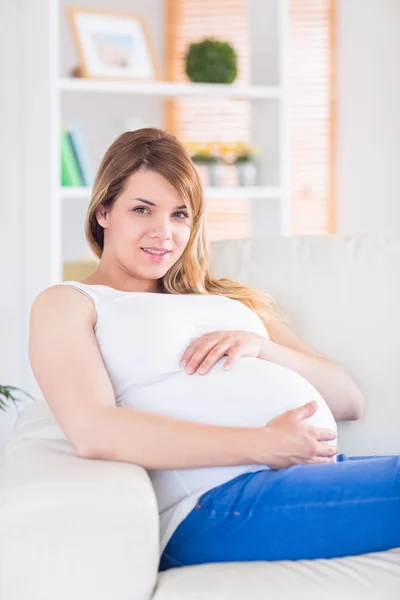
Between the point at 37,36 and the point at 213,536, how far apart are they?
233cm

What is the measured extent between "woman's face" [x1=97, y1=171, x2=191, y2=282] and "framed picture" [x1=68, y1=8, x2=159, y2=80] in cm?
180

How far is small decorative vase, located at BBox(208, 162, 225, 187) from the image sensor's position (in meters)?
3.69

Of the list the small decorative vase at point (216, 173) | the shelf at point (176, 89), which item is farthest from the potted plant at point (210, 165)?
the shelf at point (176, 89)

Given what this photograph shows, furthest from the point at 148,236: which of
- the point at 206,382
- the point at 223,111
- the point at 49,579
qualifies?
the point at 223,111

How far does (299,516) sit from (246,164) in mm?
2439

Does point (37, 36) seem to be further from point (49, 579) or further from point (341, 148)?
point (49, 579)

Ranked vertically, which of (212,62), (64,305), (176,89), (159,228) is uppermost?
(212,62)

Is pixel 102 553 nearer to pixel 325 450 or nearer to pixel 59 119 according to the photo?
pixel 325 450

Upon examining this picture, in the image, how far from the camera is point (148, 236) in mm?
1772

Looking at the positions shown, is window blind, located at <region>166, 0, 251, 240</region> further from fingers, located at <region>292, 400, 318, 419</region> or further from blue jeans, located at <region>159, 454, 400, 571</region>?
blue jeans, located at <region>159, 454, 400, 571</region>

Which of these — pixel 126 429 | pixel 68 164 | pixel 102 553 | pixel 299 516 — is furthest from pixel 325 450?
pixel 68 164

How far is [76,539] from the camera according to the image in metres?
1.25

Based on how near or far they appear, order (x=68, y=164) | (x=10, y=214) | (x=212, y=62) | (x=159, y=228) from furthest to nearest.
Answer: (x=212, y=62) → (x=68, y=164) → (x=10, y=214) → (x=159, y=228)

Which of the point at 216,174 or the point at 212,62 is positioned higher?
the point at 212,62
